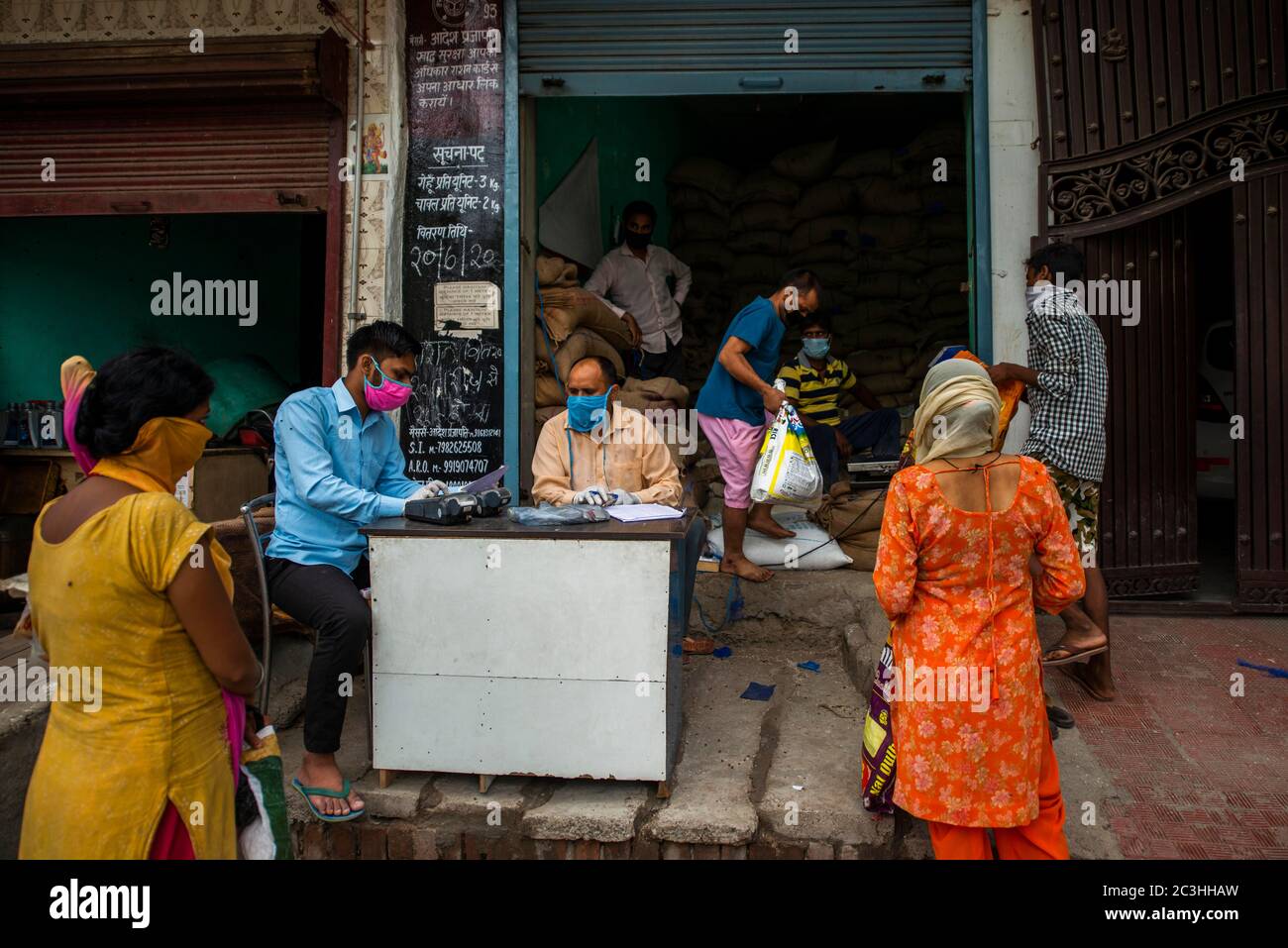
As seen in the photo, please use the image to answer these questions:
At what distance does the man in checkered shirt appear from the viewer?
398cm

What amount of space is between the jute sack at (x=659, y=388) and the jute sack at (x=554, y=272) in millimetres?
785

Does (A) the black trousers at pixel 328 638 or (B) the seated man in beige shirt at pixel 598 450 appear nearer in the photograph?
(A) the black trousers at pixel 328 638

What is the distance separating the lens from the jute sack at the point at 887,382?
27.4ft

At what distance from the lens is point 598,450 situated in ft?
13.9

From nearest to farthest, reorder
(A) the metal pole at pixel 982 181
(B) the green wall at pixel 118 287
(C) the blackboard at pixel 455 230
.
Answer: (A) the metal pole at pixel 982 181, (C) the blackboard at pixel 455 230, (B) the green wall at pixel 118 287

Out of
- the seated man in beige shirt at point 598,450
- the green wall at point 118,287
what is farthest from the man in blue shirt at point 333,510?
the green wall at point 118,287

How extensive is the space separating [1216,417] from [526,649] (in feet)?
19.1

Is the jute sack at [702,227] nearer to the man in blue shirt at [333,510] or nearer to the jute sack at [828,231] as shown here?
the jute sack at [828,231]

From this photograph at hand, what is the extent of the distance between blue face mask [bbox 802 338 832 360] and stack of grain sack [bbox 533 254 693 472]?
0.93 meters

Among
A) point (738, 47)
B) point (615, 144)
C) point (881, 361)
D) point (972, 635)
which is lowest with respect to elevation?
point (972, 635)

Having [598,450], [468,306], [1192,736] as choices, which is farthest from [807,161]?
[1192,736]

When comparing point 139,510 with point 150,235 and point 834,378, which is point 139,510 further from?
point 150,235

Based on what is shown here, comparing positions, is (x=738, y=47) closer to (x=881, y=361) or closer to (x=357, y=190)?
(x=357, y=190)

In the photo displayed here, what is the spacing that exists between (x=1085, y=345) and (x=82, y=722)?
3.78 m
